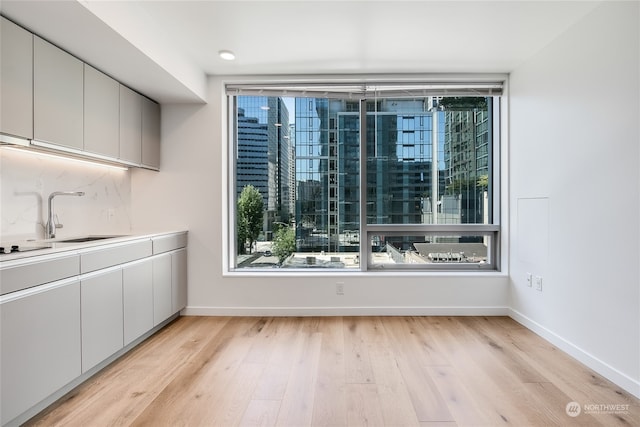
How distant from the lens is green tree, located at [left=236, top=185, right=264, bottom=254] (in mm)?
3363

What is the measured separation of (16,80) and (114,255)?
1.17m

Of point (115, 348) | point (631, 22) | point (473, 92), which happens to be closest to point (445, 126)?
point (473, 92)

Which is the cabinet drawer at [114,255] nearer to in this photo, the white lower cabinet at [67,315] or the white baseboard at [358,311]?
the white lower cabinet at [67,315]

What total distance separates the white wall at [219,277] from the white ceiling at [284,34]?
433mm

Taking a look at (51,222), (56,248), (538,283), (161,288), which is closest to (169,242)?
(161,288)

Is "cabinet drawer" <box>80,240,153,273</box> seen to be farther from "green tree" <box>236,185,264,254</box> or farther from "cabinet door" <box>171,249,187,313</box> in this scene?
"green tree" <box>236,185,264,254</box>

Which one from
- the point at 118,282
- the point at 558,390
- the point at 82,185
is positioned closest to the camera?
the point at 558,390

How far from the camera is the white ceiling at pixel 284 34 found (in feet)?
6.17

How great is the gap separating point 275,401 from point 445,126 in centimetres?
305

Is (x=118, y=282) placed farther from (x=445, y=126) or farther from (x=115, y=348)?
(x=445, y=126)

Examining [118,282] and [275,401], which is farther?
[118,282]

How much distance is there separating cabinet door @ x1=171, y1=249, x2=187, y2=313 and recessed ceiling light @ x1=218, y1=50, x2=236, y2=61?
6.20ft

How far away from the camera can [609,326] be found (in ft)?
6.62

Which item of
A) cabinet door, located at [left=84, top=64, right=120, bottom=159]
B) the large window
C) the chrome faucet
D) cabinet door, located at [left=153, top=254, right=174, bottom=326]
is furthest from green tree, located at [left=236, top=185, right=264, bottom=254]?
the chrome faucet
